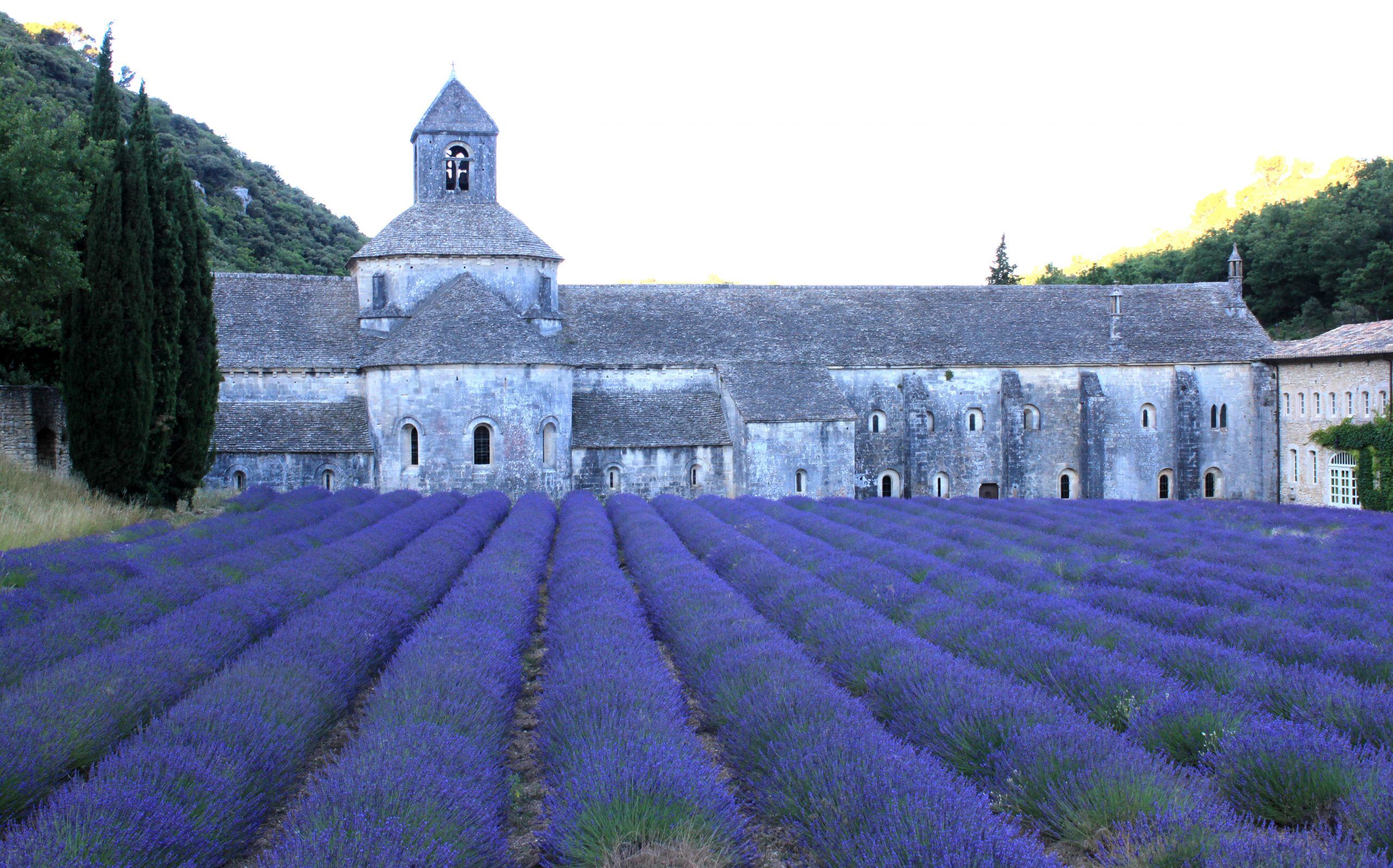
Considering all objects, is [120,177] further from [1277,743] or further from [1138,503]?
[1138,503]

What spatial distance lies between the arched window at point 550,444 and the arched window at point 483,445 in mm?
1673

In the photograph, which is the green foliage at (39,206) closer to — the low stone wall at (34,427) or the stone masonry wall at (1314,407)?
the low stone wall at (34,427)

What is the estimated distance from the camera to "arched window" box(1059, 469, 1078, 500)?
3581 centimetres

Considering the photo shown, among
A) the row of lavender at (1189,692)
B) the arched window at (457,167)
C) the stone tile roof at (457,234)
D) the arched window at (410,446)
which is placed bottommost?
the row of lavender at (1189,692)

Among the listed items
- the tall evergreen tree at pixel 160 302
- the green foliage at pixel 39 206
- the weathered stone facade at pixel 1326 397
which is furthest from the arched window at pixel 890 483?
the tall evergreen tree at pixel 160 302

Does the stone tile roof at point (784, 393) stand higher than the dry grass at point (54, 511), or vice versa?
the stone tile roof at point (784, 393)

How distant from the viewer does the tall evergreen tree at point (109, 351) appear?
19.4m

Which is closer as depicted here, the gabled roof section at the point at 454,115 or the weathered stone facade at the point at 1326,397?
the weathered stone facade at the point at 1326,397

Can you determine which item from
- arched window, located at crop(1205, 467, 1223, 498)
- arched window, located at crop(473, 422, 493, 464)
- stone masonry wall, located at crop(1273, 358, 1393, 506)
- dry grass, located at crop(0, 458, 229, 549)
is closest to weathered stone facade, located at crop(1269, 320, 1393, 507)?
stone masonry wall, located at crop(1273, 358, 1393, 506)

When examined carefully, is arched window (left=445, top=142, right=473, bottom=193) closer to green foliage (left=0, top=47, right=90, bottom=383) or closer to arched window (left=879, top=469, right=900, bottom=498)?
green foliage (left=0, top=47, right=90, bottom=383)

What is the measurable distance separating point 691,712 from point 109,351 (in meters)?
16.6

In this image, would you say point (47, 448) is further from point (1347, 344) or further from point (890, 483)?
point (1347, 344)

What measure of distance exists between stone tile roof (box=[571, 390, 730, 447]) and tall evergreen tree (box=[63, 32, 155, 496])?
13.2 metres

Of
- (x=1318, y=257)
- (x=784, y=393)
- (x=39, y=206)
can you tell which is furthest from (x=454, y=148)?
(x=1318, y=257)
